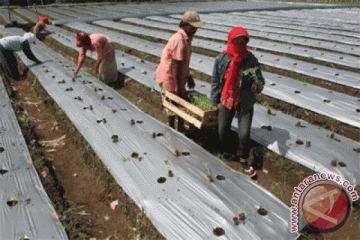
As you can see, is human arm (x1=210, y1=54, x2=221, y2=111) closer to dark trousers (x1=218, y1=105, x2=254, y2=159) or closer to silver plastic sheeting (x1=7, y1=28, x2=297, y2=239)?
dark trousers (x1=218, y1=105, x2=254, y2=159)

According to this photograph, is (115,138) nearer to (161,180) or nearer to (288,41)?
(161,180)

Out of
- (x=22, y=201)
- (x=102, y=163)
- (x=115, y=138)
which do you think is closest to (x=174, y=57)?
(x=115, y=138)

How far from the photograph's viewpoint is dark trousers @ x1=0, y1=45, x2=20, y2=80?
5574mm

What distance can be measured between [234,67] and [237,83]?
16 cm

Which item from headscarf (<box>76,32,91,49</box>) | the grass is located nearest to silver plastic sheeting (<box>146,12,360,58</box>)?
headscarf (<box>76,32,91,49</box>)

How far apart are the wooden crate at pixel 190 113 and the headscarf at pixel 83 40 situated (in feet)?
7.24

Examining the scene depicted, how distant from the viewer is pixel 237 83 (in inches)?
100

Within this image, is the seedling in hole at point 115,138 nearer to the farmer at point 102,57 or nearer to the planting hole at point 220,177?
the planting hole at point 220,177

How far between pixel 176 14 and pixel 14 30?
7066mm

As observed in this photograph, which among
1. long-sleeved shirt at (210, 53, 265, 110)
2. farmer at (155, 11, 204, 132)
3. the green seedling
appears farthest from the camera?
the green seedling

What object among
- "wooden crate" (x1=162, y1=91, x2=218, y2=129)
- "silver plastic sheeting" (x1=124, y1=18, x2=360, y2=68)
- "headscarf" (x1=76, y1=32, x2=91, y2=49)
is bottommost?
"wooden crate" (x1=162, y1=91, x2=218, y2=129)

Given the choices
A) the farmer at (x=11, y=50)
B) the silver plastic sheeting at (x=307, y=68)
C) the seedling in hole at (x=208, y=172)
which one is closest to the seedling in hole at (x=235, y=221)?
the seedling in hole at (x=208, y=172)

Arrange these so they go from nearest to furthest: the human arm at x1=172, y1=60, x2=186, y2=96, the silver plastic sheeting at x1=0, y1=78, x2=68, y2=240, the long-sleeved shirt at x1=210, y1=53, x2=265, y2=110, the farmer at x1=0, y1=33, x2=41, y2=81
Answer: the silver plastic sheeting at x1=0, y1=78, x2=68, y2=240 → the long-sleeved shirt at x1=210, y1=53, x2=265, y2=110 → the human arm at x1=172, y1=60, x2=186, y2=96 → the farmer at x1=0, y1=33, x2=41, y2=81

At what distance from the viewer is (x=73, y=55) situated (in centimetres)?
735
